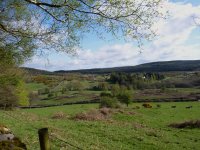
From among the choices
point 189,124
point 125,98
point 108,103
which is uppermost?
point 108,103

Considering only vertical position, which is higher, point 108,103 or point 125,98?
point 108,103

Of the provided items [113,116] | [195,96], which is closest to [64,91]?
[195,96]

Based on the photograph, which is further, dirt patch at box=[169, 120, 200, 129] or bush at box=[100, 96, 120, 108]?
bush at box=[100, 96, 120, 108]

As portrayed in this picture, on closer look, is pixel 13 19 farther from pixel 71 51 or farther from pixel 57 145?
pixel 57 145

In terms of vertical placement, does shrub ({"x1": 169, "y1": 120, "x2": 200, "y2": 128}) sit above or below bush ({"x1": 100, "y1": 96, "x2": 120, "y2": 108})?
below

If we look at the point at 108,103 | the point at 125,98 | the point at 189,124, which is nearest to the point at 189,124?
the point at 189,124

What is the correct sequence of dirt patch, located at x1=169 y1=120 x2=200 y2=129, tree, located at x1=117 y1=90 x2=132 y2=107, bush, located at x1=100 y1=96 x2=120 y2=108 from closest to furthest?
dirt patch, located at x1=169 y1=120 x2=200 y2=129 < bush, located at x1=100 y1=96 x2=120 y2=108 < tree, located at x1=117 y1=90 x2=132 y2=107

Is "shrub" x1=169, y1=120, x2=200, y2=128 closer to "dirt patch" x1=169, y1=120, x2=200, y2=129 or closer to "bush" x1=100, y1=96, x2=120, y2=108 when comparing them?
"dirt patch" x1=169, y1=120, x2=200, y2=129

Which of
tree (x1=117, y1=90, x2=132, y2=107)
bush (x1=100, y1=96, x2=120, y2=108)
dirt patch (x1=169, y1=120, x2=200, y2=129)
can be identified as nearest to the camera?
dirt patch (x1=169, y1=120, x2=200, y2=129)

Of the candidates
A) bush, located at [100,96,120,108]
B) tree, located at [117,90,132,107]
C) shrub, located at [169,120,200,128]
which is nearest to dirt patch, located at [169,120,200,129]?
shrub, located at [169,120,200,128]

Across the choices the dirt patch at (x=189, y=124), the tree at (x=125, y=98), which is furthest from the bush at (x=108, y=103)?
the dirt patch at (x=189, y=124)

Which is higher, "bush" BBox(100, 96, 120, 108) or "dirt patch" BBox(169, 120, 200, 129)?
"bush" BBox(100, 96, 120, 108)

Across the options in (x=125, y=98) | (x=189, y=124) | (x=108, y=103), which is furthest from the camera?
(x=125, y=98)

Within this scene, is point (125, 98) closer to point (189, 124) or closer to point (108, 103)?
point (108, 103)
